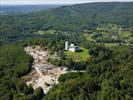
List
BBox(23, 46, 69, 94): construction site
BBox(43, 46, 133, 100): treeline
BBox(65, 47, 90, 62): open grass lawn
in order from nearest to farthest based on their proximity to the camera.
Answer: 1. BBox(43, 46, 133, 100): treeline
2. BBox(23, 46, 69, 94): construction site
3. BBox(65, 47, 90, 62): open grass lawn

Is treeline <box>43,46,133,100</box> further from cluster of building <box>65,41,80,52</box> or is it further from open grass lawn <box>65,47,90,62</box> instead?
cluster of building <box>65,41,80,52</box>

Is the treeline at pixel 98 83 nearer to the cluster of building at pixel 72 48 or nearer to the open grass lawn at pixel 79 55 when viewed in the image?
the open grass lawn at pixel 79 55

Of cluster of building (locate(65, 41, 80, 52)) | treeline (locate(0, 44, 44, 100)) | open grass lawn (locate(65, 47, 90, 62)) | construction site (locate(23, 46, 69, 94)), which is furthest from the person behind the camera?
cluster of building (locate(65, 41, 80, 52))

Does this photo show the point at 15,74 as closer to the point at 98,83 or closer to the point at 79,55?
the point at 98,83

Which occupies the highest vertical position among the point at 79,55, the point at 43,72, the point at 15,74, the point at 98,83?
the point at 79,55

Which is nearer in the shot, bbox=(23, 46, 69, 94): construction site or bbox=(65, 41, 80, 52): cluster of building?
bbox=(23, 46, 69, 94): construction site

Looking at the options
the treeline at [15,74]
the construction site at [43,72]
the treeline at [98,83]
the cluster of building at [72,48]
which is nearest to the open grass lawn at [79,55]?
the cluster of building at [72,48]

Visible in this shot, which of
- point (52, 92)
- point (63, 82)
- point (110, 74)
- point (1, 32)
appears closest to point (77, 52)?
point (110, 74)

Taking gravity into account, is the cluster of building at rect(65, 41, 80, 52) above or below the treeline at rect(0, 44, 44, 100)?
above

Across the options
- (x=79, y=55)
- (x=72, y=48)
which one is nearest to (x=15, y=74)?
(x=79, y=55)

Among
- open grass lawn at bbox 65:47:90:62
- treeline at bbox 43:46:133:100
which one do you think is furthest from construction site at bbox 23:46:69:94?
open grass lawn at bbox 65:47:90:62

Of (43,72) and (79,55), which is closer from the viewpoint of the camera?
(43,72)
